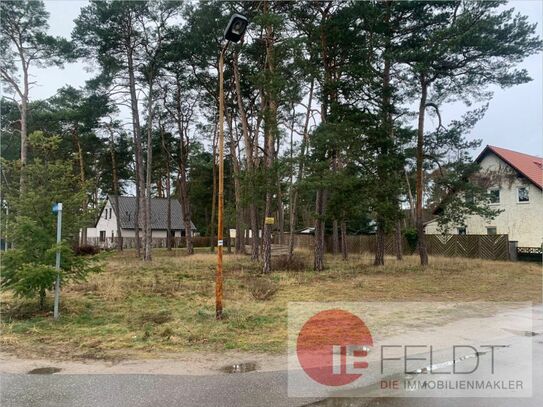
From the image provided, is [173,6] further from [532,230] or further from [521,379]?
[532,230]

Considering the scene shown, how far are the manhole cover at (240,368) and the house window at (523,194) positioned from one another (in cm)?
3137

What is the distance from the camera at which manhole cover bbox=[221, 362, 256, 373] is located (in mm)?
5766

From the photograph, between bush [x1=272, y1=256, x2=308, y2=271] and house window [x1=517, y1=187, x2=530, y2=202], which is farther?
house window [x1=517, y1=187, x2=530, y2=202]

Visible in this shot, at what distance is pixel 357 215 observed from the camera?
1933 cm

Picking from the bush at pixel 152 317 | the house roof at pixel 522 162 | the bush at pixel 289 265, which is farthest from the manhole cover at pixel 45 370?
the house roof at pixel 522 162

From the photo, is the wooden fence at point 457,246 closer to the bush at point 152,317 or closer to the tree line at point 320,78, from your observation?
the tree line at point 320,78

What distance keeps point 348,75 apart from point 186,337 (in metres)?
15.1

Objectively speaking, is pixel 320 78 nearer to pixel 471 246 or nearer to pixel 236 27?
pixel 236 27

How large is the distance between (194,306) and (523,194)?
29325mm

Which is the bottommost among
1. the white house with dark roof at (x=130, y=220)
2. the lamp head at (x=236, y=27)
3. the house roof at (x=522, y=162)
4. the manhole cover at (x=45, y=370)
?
the manhole cover at (x=45, y=370)

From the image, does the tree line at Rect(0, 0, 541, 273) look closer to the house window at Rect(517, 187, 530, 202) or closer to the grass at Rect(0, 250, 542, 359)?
the grass at Rect(0, 250, 542, 359)

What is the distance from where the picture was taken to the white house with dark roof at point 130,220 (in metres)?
55.4

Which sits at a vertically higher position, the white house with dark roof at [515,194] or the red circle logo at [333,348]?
the white house with dark roof at [515,194]

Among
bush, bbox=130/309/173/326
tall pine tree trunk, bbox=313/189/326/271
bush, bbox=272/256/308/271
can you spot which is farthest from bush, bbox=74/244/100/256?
tall pine tree trunk, bbox=313/189/326/271
